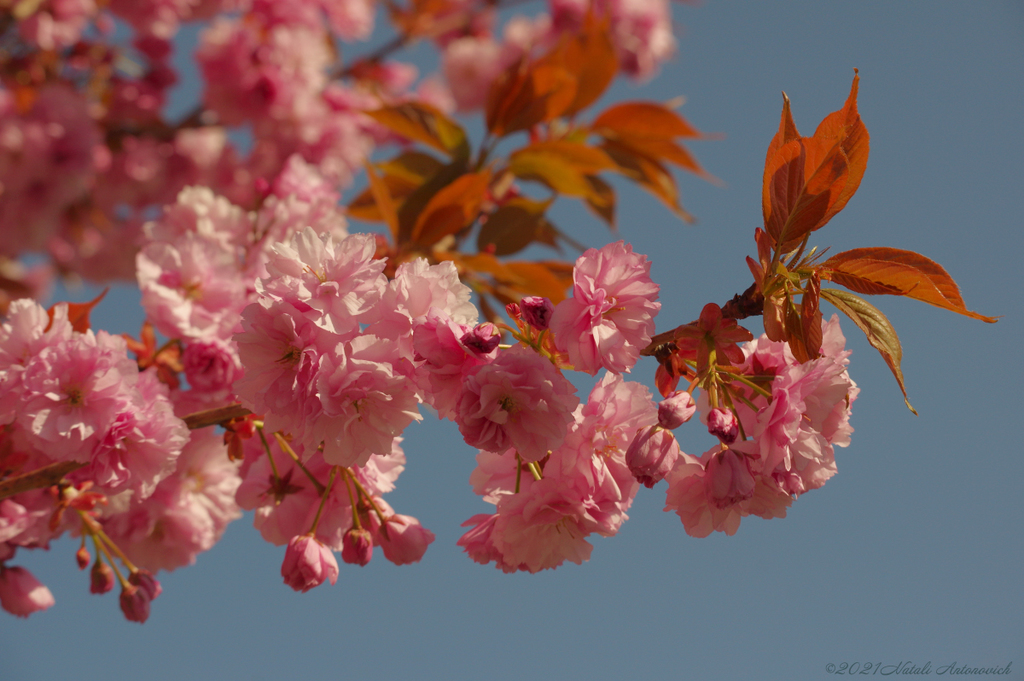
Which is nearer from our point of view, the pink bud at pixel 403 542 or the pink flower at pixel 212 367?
the pink bud at pixel 403 542

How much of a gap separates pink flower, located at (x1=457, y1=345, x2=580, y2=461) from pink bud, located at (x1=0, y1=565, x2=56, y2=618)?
→ 2.96ft

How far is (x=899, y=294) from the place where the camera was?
607 millimetres

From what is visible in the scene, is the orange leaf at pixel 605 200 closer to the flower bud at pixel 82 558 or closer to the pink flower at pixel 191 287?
the pink flower at pixel 191 287

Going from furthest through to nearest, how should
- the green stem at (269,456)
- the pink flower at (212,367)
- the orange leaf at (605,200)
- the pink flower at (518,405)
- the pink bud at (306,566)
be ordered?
the orange leaf at (605,200)
the pink flower at (212,367)
the green stem at (269,456)
the pink bud at (306,566)
the pink flower at (518,405)

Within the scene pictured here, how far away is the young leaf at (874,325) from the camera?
583 mm

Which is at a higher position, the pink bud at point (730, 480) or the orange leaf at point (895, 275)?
the orange leaf at point (895, 275)

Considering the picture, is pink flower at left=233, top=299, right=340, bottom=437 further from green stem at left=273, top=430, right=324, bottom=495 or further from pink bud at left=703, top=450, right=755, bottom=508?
pink bud at left=703, top=450, right=755, bottom=508

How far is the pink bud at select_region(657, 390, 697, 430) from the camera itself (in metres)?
0.58

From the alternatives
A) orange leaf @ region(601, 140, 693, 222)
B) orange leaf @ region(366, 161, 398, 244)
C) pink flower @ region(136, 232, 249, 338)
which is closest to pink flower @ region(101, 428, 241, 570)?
pink flower @ region(136, 232, 249, 338)

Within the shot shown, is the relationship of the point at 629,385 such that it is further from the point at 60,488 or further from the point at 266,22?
the point at 266,22

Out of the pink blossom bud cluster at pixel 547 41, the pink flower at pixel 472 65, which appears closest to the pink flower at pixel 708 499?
the pink blossom bud cluster at pixel 547 41

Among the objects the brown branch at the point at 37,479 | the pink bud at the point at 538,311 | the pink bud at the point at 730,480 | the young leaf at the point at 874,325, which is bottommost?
the brown branch at the point at 37,479

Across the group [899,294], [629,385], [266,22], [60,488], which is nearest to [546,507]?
[629,385]

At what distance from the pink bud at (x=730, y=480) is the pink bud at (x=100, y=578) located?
0.87 m
